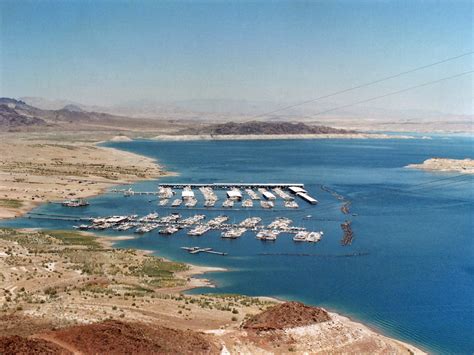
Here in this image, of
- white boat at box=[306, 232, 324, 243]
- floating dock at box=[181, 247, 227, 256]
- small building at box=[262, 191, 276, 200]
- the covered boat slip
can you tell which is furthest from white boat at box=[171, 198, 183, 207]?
white boat at box=[306, 232, 324, 243]

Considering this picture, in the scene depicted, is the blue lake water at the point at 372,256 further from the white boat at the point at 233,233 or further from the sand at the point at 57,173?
the sand at the point at 57,173

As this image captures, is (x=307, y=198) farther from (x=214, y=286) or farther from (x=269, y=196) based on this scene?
(x=214, y=286)

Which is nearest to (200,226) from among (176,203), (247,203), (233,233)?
(233,233)

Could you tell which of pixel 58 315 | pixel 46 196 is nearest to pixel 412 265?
pixel 58 315

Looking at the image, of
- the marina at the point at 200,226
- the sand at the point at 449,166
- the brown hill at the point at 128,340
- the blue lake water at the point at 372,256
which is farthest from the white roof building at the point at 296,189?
the brown hill at the point at 128,340

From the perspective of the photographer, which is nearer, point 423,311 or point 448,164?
point 423,311

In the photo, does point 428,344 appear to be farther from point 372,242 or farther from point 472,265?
point 372,242

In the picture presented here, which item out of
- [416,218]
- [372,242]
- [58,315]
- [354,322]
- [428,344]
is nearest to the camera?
[58,315]

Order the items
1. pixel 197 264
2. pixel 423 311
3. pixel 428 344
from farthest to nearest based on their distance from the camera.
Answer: pixel 197 264, pixel 423 311, pixel 428 344
